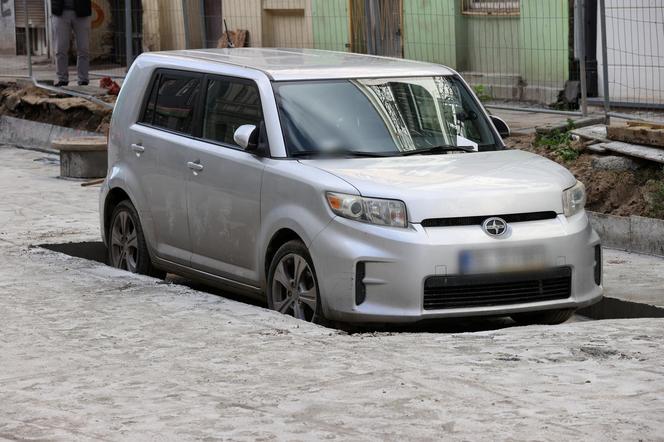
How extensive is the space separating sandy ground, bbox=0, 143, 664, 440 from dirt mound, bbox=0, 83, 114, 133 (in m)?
9.96

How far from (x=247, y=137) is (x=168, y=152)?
111cm

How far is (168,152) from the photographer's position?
988 centimetres

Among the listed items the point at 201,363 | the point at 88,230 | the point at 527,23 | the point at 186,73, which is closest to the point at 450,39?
the point at 527,23

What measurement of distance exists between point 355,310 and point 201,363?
3.76 feet

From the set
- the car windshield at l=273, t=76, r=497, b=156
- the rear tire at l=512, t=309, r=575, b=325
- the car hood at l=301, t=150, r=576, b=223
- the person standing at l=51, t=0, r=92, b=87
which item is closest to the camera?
the car hood at l=301, t=150, r=576, b=223

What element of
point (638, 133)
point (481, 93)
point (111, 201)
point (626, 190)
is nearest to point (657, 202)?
point (626, 190)

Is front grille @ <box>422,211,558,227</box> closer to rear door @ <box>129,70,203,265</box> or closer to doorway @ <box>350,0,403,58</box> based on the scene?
rear door @ <box>129,70,203,265</box>

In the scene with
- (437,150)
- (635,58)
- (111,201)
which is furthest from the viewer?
(635,58)

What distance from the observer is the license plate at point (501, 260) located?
26.5 ft

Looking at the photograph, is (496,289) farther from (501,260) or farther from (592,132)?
(592,132)

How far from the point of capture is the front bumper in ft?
26.3

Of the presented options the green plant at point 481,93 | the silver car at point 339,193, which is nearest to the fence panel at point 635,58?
the green plant at point 481,93

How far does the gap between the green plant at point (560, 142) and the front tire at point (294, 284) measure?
4670mm

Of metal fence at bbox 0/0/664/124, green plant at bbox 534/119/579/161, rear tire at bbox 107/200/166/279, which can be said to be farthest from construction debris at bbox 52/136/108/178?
rear tire at bbox 107/200/166/279
